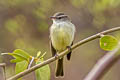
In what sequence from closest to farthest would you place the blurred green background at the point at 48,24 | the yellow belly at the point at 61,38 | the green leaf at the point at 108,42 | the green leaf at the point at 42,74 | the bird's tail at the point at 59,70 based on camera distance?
1. the green leaf at the point at 108,42
2. the green leaf at the point at 42,74
3. the yellow belly at the point at 61,38
4. the bird's tail at the point at 59,70
5. the blurred green background at the point at 48,24

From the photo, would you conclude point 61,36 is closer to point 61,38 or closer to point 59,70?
point 61,38

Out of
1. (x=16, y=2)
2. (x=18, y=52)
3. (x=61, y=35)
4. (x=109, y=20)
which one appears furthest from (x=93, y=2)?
(x=18, y=52)

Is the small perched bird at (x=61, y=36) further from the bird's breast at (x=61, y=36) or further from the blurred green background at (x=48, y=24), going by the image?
the blurred green background at (x=48, y=24)

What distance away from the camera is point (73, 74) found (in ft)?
19.6

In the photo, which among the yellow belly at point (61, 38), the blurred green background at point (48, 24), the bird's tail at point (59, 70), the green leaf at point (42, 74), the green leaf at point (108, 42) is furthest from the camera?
the blurred green background at point (48, 24)

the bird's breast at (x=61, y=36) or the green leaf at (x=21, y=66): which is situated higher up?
the green leaf at (x=21, y=66)

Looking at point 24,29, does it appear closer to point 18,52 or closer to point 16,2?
point 16,2

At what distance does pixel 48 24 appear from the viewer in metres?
5.66

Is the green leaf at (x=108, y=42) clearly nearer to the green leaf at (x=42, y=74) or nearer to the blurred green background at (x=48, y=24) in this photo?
the green leaf at (x=42, y=74)

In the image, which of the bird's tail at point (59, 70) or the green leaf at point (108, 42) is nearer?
the green leaf at point (108, 42)

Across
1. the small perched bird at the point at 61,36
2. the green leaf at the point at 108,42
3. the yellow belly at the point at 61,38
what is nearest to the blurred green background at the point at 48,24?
the small perched bird at the point at 61,36

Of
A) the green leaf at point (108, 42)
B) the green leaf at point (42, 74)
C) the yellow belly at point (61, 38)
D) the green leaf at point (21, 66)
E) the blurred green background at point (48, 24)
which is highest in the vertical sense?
the green leaf at point (108, 42)

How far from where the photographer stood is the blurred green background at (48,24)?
5172mm

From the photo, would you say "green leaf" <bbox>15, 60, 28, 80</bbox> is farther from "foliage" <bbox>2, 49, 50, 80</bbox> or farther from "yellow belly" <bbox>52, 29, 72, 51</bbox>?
"yellow belly" <bbox>52, 29, 72, 51</bbox>
